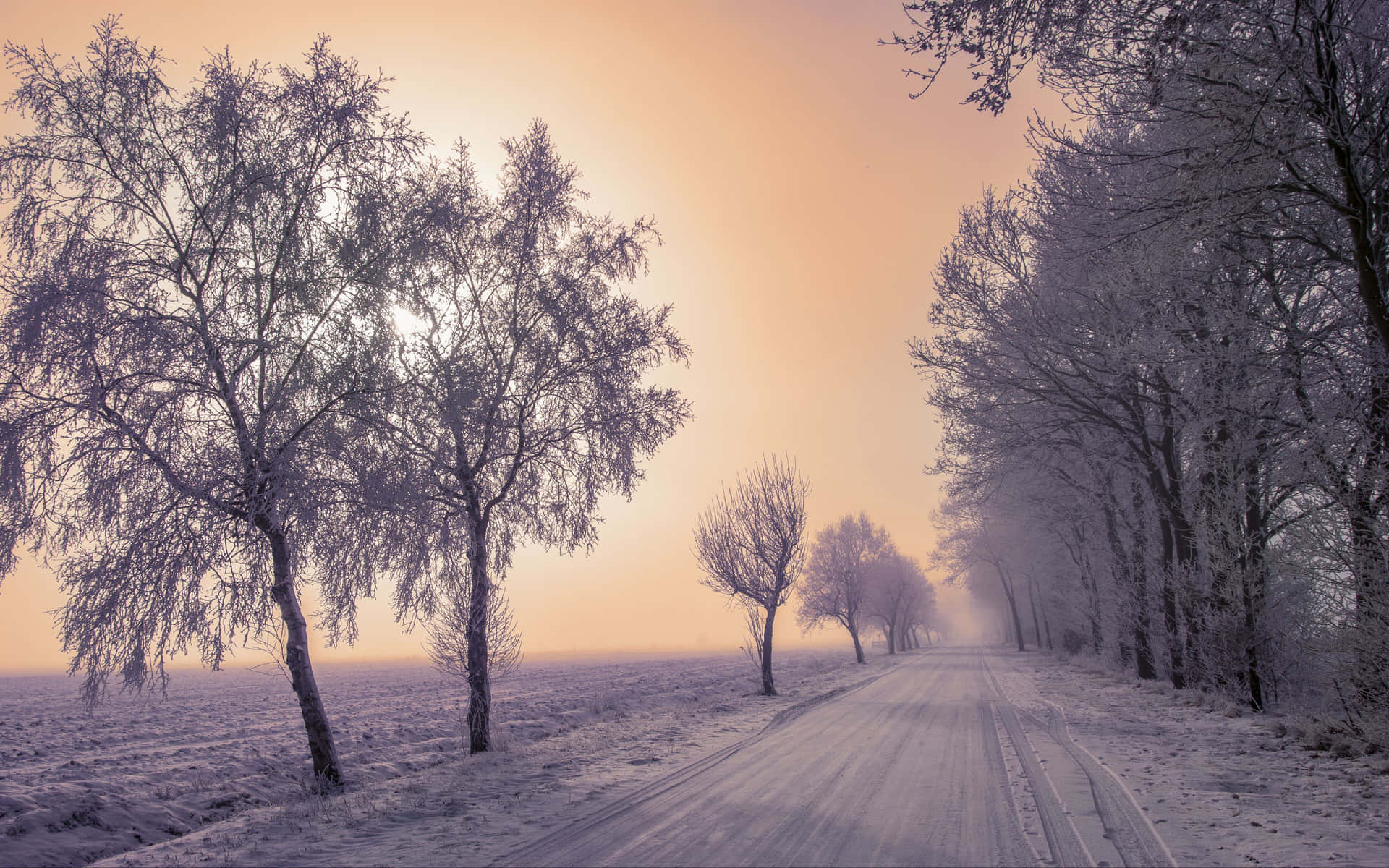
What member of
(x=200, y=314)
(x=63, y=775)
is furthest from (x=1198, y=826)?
(x=63, y=775)

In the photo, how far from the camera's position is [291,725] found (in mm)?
19047

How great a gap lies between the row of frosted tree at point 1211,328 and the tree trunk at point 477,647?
1008cm

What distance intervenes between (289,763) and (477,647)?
19.6 ft

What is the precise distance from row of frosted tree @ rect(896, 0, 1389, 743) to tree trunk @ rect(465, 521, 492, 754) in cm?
1008

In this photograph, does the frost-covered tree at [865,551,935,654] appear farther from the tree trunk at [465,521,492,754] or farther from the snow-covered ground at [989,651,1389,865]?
the tree trunk at [465,521,492,754]

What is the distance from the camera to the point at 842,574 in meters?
37.0

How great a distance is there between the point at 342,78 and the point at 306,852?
1030 cm

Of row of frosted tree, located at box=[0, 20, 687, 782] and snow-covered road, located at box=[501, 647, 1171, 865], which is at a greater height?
row of frosted tree, located at box=[0, 20, 687, 782]

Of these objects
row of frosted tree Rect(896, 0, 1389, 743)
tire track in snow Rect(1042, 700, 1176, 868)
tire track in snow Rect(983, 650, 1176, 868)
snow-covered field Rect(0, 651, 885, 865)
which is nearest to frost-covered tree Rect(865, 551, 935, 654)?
snow-covered field Rect(0, 651, 885, 865)

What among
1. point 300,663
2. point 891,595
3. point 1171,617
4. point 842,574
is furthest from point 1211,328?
point 891,595

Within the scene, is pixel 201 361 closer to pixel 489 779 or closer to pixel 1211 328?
pixel 489 779

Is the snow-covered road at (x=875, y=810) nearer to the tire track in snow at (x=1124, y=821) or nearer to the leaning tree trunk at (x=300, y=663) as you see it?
the tire track in snow at (x=1124, y=821)

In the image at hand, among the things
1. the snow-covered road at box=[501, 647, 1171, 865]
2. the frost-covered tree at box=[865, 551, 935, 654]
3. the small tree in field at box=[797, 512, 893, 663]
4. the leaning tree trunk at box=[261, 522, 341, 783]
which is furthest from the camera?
the frost-covered tree at box=[865, 551, 935, 654]

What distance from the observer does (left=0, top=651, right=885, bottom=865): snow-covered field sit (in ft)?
24.0
